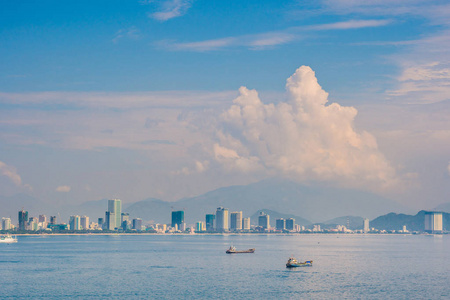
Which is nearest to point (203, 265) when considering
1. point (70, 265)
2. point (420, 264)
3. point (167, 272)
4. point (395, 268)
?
point (167, 272)

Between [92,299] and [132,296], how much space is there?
6.75 m

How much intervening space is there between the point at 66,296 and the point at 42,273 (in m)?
38.4

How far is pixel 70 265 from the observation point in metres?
156

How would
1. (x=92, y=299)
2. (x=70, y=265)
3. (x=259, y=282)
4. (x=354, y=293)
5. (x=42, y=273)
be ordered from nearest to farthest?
1. (x=92, y=299)
2. (x=354, y=293)
3. (x=259, y=282)
4. (x=42, y=273)
5. (x=70, y=265)

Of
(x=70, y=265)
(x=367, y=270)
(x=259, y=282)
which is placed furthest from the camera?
(x=70, y=265)

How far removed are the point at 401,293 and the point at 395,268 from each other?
4767 centimetres

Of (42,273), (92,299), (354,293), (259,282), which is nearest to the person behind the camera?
(92,299)

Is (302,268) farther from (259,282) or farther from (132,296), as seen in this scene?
(132,296)

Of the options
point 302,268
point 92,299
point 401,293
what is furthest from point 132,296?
point 302,268

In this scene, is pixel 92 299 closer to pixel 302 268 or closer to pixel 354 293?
pixel 354 293

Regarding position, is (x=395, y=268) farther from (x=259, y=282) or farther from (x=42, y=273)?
(x=42, y=273)

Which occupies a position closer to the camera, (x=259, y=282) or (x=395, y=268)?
(x=259, y=282)

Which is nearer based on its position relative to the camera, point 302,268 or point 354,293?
point 354,293

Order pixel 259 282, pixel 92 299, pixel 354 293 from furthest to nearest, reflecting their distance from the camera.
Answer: pixel 259 282, pixel 354 293, pixel 92 299
